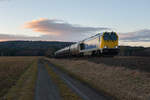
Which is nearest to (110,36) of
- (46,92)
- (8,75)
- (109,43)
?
(109,43)

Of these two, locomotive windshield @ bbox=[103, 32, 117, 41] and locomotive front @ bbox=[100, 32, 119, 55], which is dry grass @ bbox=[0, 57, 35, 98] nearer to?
locomotive front @ bbox=[100, 32, 119, 55]

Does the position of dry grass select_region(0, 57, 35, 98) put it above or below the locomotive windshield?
below

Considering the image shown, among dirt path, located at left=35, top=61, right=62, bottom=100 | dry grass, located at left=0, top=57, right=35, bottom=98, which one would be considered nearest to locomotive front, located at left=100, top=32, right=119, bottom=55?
dry grass, located at left=0, top=57, right=35, bottom=98

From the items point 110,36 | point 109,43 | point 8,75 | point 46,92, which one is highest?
point 110,36

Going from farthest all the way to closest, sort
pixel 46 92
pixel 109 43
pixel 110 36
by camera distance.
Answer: pixel 110 36 < pixel 109 43 < pixel 46 92

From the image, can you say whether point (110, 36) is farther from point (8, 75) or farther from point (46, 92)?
point (46, 92)

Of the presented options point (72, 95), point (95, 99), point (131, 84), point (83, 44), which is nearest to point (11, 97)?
point (72, 95)

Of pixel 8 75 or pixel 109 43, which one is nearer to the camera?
pixel 8 75

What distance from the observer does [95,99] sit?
1266 cm

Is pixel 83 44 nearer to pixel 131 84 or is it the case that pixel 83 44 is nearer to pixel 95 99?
pixel 131 84

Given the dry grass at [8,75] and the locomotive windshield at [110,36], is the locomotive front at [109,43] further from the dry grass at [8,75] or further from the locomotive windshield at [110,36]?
the dry grass at [8,75]

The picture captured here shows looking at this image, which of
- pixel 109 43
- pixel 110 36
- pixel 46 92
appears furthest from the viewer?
pixel 110 36

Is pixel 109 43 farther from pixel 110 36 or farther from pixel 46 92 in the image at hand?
pixel 46 92

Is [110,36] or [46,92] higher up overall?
[110,36]
